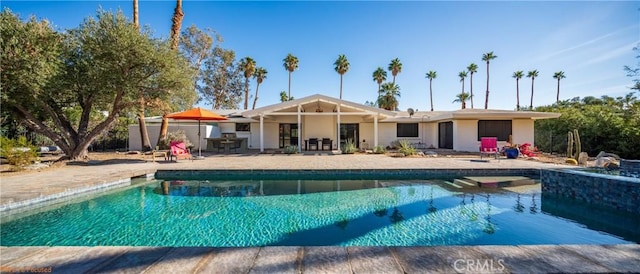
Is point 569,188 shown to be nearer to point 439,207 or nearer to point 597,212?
point 597,212

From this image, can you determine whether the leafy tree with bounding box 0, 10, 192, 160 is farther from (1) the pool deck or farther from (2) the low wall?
(2) the low wall

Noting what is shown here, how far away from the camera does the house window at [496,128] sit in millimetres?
16656

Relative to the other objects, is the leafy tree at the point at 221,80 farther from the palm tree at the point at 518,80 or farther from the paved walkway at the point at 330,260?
the palm tree at the point at 518,80

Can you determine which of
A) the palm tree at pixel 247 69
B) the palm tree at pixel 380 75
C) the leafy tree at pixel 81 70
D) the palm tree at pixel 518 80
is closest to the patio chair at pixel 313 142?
the leafy tree at pixel 81 70

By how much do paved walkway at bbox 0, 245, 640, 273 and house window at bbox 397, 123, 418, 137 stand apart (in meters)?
17.4

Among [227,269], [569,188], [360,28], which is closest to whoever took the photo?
[227,269]

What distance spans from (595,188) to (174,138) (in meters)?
18.6

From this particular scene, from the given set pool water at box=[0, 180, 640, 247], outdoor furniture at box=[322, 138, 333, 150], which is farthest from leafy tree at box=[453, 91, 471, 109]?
pool water at box=[0, 180, 640, 247]

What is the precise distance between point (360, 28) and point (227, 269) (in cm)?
1599

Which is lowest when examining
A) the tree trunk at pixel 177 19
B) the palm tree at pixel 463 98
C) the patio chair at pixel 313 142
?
the patio chair at pixel 313 142

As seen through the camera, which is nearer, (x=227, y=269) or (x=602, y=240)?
(x=227, y=269)

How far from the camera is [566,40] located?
12430 millimetres

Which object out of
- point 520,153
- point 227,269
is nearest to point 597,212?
point 227,269

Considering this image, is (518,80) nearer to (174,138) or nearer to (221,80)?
(221,80)
